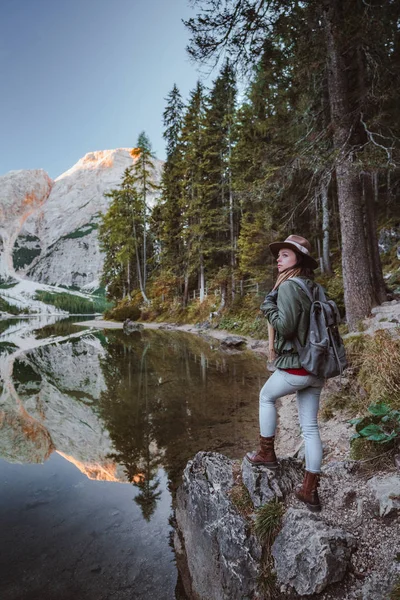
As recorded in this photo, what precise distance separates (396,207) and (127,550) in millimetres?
17615

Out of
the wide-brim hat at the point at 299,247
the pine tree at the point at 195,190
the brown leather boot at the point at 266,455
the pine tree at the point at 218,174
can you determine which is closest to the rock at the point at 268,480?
the brown leather boot at the point at 266,455

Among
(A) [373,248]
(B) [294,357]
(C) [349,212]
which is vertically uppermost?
(C) [349,212]

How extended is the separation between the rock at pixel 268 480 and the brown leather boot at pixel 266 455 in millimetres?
47

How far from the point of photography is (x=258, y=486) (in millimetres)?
2752

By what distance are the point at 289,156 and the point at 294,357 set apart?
9484 mm

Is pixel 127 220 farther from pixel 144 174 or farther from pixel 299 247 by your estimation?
pixel 299 247

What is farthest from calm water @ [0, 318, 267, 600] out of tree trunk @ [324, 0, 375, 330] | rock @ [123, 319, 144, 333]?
rock @ [123, 319, 144, 333]

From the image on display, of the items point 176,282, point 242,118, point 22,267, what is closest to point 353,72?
point 242,118

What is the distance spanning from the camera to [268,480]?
9.12 feet

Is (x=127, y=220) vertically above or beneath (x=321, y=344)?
above

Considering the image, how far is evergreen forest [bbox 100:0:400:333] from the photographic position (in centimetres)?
666

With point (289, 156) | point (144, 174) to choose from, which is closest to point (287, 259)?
point (289, 156)

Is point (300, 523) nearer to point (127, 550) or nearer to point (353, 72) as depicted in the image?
point (127, 550)

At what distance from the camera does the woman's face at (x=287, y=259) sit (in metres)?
2.68
